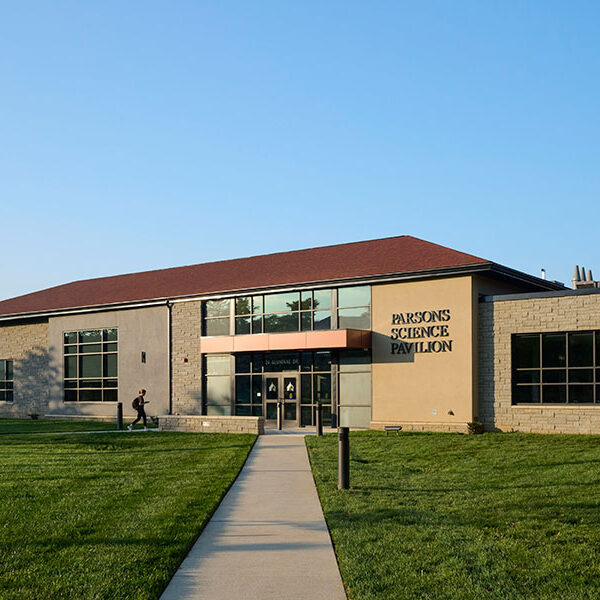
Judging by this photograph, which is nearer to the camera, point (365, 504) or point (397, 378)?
point (365, 504)

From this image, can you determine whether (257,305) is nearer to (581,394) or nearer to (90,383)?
(90,383)

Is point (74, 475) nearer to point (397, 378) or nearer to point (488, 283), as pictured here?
point (397, 378)

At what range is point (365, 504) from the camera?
426 inches

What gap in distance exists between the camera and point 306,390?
28.1m

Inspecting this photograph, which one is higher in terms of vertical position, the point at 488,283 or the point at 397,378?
the point at 488,283

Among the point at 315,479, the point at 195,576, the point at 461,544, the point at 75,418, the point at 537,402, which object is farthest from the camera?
the point at 75,418

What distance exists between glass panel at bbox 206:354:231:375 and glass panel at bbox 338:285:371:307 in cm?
608

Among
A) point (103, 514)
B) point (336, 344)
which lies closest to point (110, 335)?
point (336, 344)

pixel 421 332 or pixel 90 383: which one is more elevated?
pixel 421 332

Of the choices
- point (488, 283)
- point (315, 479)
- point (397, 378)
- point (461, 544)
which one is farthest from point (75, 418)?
point (461, 544)

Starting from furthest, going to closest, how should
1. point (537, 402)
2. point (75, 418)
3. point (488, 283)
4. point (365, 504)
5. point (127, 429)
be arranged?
point (75, 418) < point (127, 429) < point (488, 283) < point (537, 402) < point (365, 504)

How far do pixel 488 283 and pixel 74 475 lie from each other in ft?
51.6

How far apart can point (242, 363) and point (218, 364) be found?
1.31 m

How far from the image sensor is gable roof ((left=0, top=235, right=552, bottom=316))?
26603mm
